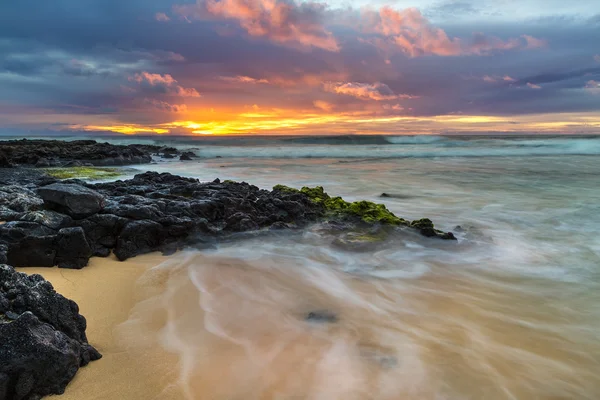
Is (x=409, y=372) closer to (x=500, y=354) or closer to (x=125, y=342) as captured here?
(x=500, y=354)

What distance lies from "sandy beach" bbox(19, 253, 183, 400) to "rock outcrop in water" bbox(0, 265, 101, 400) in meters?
0.13

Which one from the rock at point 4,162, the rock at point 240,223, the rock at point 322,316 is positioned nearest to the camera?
the rock at point 322,316

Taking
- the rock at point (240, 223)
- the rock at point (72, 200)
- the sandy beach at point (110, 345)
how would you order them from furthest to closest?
the rock at point (240, 223) < the rock at point (72, 200) < the sandy beach at point (110, 345)

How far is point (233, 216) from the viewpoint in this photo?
7219 mm

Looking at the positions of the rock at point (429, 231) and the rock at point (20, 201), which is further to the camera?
the rock at point (429, 231)

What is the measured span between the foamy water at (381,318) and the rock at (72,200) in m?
1.55

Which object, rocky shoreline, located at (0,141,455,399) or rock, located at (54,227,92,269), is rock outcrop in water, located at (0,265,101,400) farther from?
rock, located at (54,227,92,269)

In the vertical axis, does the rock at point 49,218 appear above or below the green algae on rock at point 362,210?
above

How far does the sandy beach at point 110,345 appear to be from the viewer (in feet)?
8.91

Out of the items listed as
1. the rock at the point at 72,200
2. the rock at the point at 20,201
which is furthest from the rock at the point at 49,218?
the rock at the point at 20,201

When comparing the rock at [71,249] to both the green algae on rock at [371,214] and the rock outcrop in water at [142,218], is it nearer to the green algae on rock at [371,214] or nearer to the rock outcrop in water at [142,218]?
the rock outcrop in water at [142,218]

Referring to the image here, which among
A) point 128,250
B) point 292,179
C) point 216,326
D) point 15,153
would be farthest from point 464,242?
point 15,153

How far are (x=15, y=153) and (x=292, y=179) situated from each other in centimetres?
1399

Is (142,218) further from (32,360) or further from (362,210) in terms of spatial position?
(362,210)
